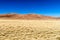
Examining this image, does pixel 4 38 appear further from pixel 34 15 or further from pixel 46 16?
pixel 46 16

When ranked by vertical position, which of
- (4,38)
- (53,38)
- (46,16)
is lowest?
(53,38)

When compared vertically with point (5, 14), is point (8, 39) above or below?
below

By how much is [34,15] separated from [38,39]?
23.2 meters

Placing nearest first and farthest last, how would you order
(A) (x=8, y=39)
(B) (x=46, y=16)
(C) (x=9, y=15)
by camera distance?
(A) (x=8, y=39) → (C) (x=9, y=15) → (B) (x=46, y=16)

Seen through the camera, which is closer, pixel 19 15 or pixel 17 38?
pixel 17 38

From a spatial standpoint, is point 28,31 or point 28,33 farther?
point 28,31

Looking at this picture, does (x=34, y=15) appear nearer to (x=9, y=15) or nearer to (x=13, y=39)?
(x=9, y=15)

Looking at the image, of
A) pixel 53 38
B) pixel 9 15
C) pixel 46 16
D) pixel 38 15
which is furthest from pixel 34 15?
pixel 53 38

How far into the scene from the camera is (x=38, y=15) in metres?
30.5

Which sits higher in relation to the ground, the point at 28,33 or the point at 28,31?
the point at 28,31

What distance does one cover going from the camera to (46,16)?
1232 inches

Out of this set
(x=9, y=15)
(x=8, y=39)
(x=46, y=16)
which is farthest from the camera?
(x=46, y=16)

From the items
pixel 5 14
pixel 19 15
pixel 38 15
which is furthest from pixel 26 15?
pixel 5 14

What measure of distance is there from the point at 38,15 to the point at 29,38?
23575 millimetres
